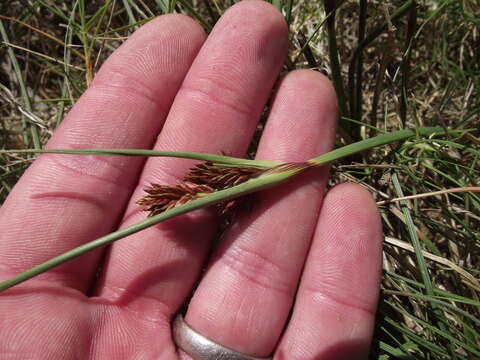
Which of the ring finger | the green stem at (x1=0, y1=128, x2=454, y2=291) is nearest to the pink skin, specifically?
the ring finger

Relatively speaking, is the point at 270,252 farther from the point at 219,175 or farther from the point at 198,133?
the point at 198,133

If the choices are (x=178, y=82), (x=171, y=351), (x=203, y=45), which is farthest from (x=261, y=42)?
(x=171, y=351)

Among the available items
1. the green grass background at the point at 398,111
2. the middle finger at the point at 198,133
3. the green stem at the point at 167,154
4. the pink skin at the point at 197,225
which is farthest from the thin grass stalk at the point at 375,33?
the green stem at the point at 167,154

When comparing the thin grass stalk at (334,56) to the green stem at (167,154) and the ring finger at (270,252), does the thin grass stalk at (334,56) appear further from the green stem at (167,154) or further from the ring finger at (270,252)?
the green stem at (167,154)

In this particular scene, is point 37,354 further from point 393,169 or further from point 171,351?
point 393,169

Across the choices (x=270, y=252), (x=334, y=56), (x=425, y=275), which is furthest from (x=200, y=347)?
(x=334, y=56)
